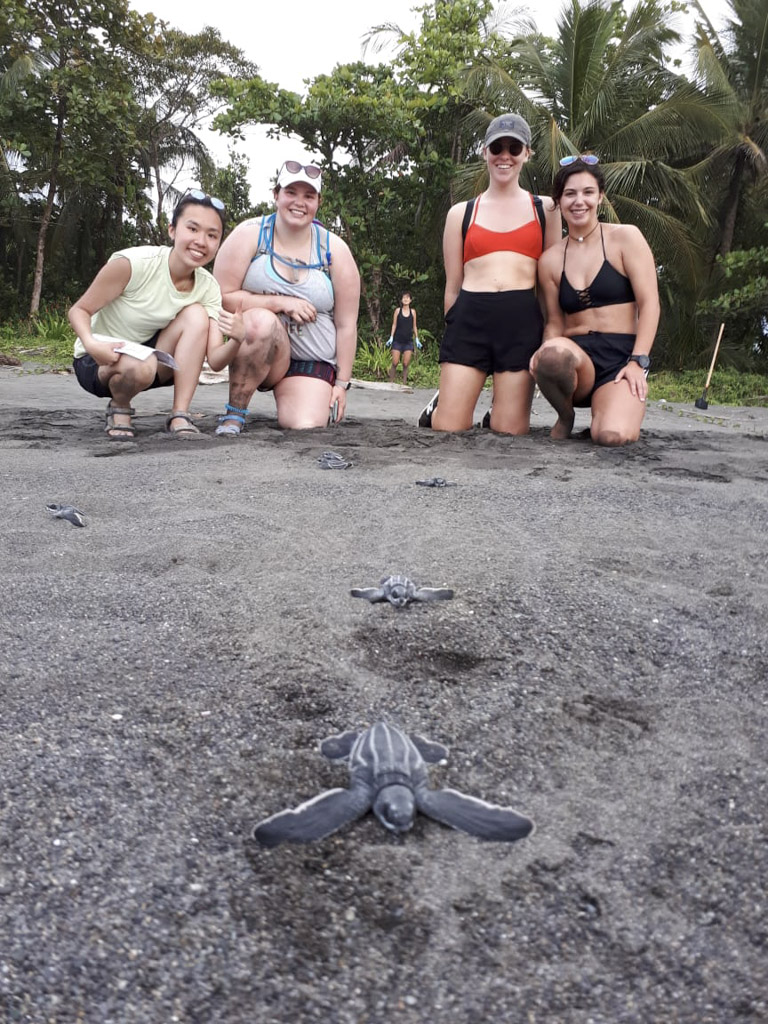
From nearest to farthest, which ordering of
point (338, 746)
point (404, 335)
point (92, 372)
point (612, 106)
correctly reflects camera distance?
point (338, 746) < point (92, 372) < point (404, 335) < point (612, 106)

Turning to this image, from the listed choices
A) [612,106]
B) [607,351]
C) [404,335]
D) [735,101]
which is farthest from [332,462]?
[735,101]

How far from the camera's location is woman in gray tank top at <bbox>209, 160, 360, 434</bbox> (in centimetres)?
327

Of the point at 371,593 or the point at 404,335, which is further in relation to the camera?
the point at 404,335

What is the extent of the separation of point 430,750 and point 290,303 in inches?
105

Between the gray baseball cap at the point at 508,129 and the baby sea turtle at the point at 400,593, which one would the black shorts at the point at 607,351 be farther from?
the baby sea turtle at the point at 400,593

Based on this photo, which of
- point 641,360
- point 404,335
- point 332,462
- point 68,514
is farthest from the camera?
point 404,335

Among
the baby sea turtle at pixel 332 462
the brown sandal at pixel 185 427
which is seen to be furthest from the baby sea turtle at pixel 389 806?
the brown sandal at pixel 185 427

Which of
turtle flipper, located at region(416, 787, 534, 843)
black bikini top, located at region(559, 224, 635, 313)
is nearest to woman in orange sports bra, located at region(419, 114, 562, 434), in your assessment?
black bikini top, located at region(559, 224, 635, 313)

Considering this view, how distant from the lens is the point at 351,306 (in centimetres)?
350

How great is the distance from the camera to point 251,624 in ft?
4.75

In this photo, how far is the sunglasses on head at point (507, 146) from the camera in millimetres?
3164

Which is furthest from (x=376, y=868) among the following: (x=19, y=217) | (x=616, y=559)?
(x=19, y=217)

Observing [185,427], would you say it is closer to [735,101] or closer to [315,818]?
[315,818]

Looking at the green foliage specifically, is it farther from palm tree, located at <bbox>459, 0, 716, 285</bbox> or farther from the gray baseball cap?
the gray baseball cap
